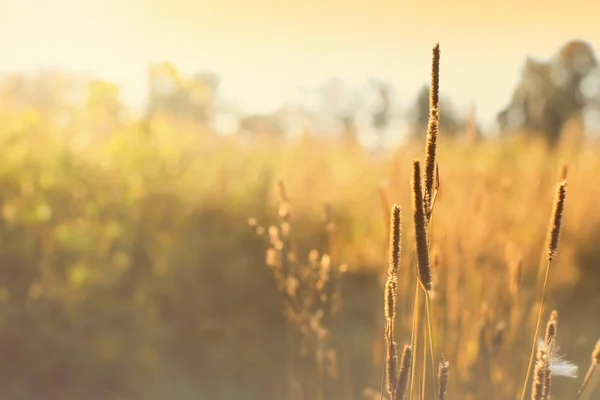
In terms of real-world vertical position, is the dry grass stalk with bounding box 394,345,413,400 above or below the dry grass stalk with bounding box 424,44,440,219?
below

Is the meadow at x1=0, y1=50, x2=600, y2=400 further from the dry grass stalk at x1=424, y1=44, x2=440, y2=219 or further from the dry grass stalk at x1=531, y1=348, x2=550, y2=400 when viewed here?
the dry grass stalk at x1=424, y1=44, x2=440, y2=219

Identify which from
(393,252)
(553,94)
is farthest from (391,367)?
(553,94)

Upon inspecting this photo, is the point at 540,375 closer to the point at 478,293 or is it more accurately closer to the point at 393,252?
the point at 393,252

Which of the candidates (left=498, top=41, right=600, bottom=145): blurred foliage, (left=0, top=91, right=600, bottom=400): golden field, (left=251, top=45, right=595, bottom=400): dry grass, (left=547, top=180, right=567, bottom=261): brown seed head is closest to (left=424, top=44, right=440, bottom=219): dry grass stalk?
(left=547, top=180, right=567, bottom=261): brown seed head

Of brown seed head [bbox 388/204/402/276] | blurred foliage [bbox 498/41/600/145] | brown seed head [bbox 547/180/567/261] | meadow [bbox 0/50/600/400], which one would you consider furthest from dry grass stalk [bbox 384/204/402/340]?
blurred foliage [bbox 498/41/600/145]

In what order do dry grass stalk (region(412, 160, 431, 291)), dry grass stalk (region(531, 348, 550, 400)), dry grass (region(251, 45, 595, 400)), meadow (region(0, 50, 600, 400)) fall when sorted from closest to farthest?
dry grass stalk (region(412, 160, 431, 291))
dry grass stalk (region(531, 348, 550, 400))
dry grass (region(251, 45, 595, 400))
meadow (region(0, 50, 600, 400))

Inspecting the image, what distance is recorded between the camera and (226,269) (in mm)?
1560

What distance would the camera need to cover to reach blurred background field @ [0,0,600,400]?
4.68 feet

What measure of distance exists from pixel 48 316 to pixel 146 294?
0.79 ft

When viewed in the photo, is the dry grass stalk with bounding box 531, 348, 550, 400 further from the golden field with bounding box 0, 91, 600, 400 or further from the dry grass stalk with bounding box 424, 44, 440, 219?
the golden field with bounding box 0, 91, 600, 400

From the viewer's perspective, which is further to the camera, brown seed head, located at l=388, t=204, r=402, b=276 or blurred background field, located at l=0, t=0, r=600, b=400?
blurred background field, located at l=0, t=0, r=600, b=400

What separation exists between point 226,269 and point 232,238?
9 centimetres

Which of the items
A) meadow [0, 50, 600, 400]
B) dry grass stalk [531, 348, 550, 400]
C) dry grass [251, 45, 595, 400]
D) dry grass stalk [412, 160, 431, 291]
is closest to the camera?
dry grass stalk [412, 160, 431, 291]

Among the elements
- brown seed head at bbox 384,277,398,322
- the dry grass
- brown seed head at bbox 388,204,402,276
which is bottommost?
the dry grass
